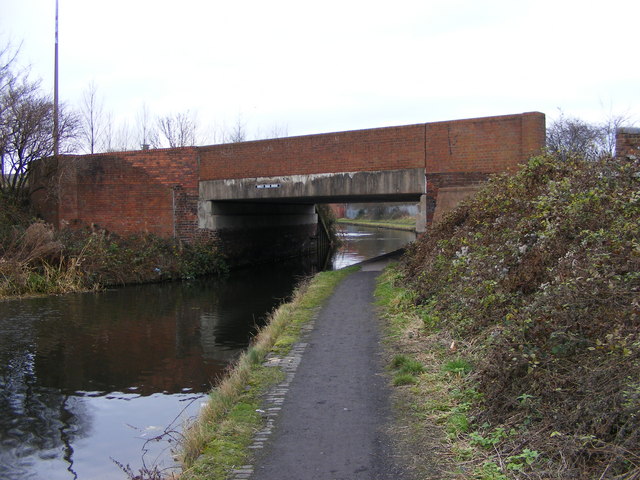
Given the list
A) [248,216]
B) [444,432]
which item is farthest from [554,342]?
[248,216]

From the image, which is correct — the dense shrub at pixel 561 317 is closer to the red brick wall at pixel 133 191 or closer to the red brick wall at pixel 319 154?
the red brick wall at pixel 319 154

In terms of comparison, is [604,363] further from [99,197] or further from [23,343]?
[99,197]

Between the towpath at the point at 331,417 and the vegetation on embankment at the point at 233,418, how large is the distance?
162 mm

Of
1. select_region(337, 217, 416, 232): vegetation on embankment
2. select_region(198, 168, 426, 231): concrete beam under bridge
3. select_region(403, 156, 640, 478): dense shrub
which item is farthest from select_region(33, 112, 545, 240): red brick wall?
select_region(337, 217, 416, 232): vegetation on embankment

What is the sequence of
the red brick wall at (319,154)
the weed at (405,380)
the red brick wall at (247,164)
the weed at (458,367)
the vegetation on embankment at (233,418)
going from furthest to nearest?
the red brick wall at (319,154) < the red brick wall at (247,164) < the weed at (405,380) < the weed at (458,367) < the vegetation on embankment at (233,418)

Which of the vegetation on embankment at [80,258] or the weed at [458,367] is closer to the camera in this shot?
the weed at [458,367]

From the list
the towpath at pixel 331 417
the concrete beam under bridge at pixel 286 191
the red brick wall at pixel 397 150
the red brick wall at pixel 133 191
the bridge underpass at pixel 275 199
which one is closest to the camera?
the towpath at pixel 331 417

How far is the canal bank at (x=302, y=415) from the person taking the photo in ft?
12.9

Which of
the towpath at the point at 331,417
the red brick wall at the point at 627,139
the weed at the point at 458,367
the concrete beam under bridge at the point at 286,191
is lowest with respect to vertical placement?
the towpath at the point at 331,417

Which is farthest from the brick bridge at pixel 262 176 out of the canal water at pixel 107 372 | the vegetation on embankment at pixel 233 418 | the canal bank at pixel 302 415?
the vegetation on embankment at pixel 233 418

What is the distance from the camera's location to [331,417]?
4.80m

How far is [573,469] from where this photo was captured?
10.6 ft

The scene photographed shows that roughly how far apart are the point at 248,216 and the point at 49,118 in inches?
322

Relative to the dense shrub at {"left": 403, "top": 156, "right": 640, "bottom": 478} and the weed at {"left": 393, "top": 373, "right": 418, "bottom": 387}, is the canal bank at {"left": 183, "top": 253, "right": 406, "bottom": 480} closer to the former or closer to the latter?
the weed at {"left": 393, "top": 373, "right": 418, "bottom": 387}
